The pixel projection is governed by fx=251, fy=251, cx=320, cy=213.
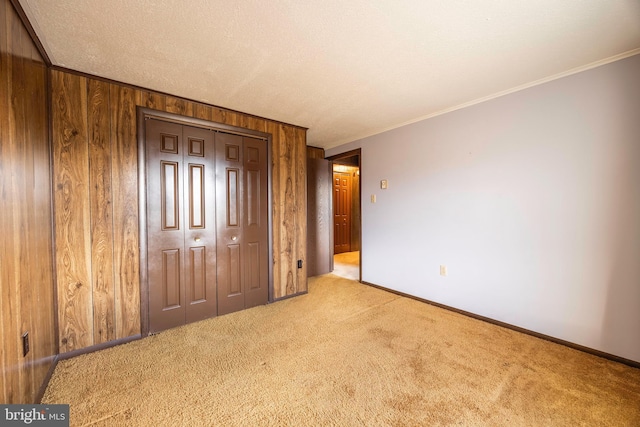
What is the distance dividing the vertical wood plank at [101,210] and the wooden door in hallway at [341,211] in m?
4.54

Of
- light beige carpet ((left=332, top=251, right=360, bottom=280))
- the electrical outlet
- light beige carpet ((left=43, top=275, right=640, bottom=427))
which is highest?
the electrical outlet

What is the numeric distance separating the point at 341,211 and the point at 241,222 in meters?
3.66

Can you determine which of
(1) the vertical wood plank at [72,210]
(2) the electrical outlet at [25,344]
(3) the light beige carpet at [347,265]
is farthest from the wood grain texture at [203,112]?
(3) the light beige carpet at [347,265]

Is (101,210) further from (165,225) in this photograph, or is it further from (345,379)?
(345,379)

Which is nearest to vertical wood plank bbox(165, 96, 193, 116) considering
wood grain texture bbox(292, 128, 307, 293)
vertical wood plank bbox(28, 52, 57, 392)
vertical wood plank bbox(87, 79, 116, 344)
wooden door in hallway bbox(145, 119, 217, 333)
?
wooden door in hallway bbox(145, 119, 217, 333)

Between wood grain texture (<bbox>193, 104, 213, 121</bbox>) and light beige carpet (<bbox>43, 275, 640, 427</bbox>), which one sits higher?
wood grain texture (<bbox>193, 104, 213, 121</bbox>)

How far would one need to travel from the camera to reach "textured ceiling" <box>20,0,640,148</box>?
1455mm

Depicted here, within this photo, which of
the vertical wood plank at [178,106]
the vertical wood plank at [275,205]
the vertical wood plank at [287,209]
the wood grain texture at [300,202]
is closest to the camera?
the vertical wood plank at [178,106]

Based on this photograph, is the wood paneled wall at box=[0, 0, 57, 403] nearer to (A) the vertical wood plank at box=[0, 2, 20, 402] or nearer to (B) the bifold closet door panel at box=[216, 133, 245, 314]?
(A) the vertical wood plank at box=[0, 2, 20, 402]

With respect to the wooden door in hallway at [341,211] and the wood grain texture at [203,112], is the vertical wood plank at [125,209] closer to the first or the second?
the wood grain texture at [203,112]

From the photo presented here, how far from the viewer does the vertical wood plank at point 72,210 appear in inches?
78.9

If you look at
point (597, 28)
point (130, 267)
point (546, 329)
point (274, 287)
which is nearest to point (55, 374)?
point (130, 267)

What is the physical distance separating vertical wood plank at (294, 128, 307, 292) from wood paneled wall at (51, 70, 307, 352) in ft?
4.95

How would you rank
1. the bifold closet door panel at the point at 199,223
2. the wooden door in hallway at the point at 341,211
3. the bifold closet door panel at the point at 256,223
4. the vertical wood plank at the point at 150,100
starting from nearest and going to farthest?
1. the vertical wood plank at the point at 150,100
2. the bifold closet door panel at the point at 199,223
3. the bifold closet door panel at the point at 256,223
4. the wooden door in hallway at the point at 341,211
